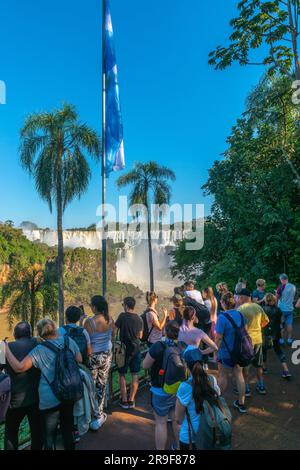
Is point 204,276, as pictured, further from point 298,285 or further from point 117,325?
point 117,325

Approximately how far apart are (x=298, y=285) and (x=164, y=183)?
553 inches

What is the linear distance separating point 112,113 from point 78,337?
6.39 meters

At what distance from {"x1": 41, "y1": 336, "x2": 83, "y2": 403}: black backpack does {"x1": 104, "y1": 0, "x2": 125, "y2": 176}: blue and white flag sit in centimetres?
593

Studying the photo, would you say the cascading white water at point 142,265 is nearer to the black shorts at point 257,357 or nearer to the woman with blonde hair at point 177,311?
the woman with blonde hair at point 177,311

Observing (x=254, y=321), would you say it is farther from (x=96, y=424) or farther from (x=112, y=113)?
(x=112, y=113)

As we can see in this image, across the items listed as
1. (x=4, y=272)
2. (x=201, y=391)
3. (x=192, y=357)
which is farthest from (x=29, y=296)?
(x=4, y=272)

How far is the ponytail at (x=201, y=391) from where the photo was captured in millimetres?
2555

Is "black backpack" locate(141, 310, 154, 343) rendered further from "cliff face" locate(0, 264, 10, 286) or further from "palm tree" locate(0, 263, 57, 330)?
"cliff face" locate(0, 264, 10, 286)

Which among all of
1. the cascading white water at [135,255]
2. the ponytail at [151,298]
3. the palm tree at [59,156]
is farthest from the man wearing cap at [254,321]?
the cascading white water at [135,255]

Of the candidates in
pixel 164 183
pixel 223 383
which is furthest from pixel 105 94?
pixel 164 183

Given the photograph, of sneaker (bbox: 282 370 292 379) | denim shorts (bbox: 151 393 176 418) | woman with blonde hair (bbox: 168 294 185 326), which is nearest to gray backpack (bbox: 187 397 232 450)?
denim shorts (bbox: 151 393 176 418)

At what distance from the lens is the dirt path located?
3.93 m

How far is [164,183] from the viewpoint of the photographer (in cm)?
2486

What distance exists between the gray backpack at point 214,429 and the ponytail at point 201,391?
0.11 feet
